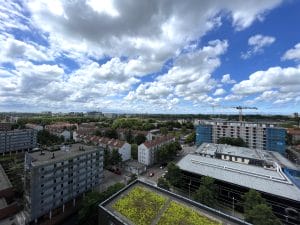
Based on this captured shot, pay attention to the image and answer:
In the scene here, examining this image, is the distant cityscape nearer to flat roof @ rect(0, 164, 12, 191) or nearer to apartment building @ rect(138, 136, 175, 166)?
apartment building @ rect(138, 136, 175, 166)

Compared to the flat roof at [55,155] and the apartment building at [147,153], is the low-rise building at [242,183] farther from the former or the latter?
the flat roof at [55,155]

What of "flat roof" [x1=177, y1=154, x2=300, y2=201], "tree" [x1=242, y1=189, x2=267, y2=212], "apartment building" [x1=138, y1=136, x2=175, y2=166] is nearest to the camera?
"tree" [x1=242, y1=189, x2=267, y2=212]

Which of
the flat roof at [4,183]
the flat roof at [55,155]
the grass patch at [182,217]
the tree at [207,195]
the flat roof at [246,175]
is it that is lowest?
the flat roof at [4,183]

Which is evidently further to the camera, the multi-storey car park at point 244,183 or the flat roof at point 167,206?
the multi-storey car park at point 244,183

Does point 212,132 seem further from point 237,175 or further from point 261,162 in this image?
point 237,175

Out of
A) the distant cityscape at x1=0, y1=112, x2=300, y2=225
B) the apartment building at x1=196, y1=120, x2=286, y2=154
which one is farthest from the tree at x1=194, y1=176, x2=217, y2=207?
the apartment building at x1=196, y1=120, x2=286, y2=154

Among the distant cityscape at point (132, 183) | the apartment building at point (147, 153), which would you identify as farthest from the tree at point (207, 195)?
the apartment building at point (147, 153)

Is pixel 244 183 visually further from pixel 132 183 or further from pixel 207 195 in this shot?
pixel 132 183

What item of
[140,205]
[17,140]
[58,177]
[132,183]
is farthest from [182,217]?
[17,140]
